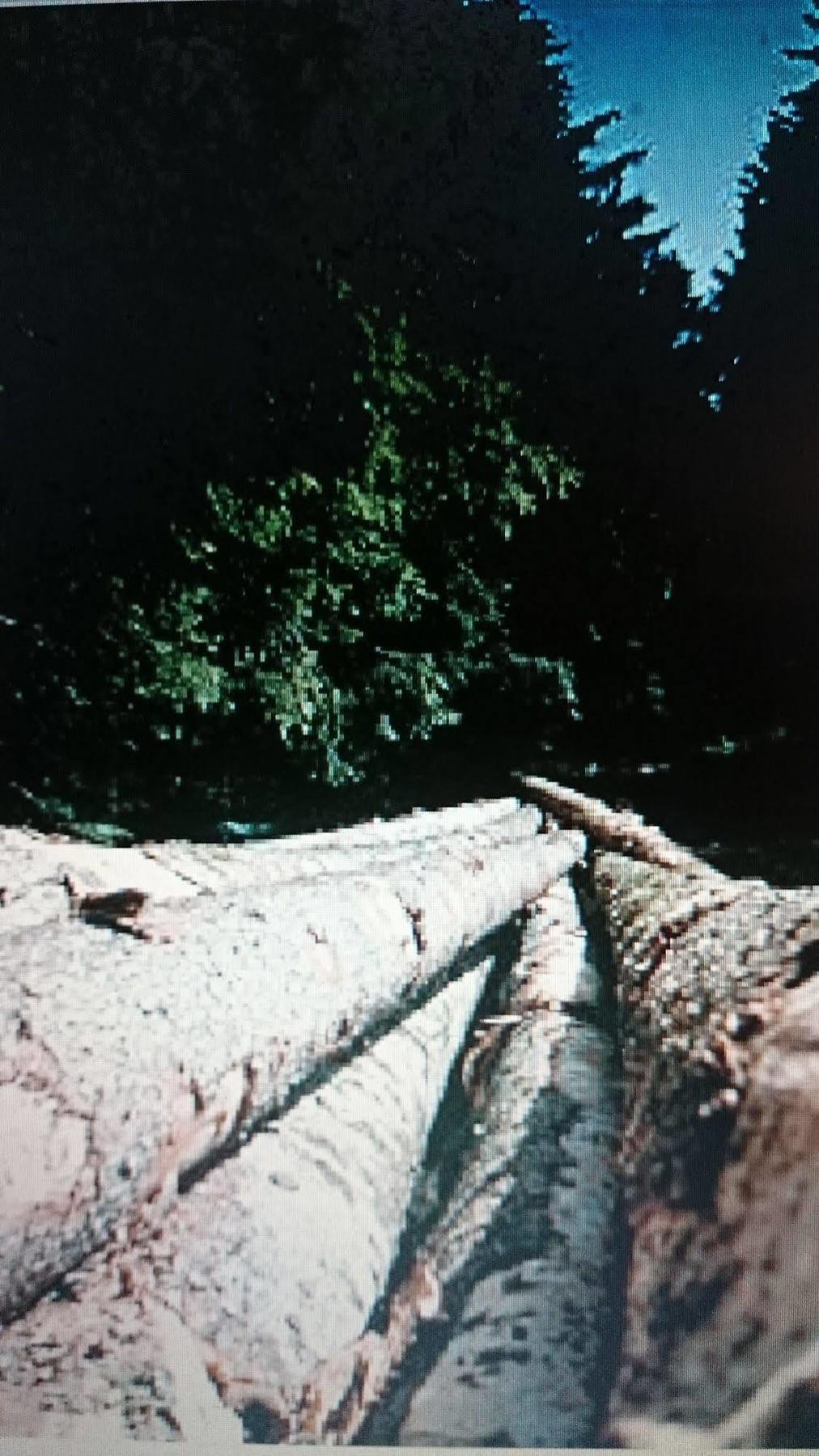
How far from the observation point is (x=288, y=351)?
6.11ft

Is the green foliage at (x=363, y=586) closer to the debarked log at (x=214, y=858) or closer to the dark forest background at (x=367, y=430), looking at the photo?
the dark forest background at (x=367, y=430)

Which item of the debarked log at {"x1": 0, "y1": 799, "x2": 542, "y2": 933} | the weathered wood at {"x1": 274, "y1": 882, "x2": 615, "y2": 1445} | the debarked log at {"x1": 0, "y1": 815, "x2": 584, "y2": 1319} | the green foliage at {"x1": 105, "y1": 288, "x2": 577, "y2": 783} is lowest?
the weathered wood at {"x1": 274, "y1": 882, "x2": 615, "y2": 1445}

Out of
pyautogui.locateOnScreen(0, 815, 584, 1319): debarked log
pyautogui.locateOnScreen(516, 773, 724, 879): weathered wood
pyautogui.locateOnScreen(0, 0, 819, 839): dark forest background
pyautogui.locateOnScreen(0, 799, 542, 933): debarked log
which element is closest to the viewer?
pyautogui.locateOnScreen(0, 815, 584, 1319): debarked log

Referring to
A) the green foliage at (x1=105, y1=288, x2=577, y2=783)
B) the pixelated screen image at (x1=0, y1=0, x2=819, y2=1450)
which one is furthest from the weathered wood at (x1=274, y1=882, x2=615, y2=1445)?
the green foliage at (x1=105, y1=288, x2=577, y2=783)

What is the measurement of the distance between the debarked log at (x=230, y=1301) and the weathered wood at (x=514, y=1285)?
0.15ft

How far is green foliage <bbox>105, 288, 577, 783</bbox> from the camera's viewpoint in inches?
69.2

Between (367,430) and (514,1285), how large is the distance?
1627 millimetres

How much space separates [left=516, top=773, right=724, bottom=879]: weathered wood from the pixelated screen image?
14 millimetres

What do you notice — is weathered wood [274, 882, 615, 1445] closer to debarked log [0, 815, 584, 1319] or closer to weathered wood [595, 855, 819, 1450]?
weathered wood [595, 855, 819, 1450]

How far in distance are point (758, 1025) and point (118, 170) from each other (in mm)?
1794

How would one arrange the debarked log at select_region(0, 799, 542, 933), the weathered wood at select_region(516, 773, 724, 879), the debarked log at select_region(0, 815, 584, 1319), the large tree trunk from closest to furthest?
1. the large tree trunk
2. the debarked log at select_region(0, 815, 584, 1319)
3. the debarked log at select_region(0, 799, 542, 933)
4. the weathered wood at select_region(516, 773, 724, 879)

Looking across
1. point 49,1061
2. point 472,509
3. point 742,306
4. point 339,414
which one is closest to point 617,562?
point 472,509

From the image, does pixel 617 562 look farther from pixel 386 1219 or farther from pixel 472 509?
pixel 386 1219

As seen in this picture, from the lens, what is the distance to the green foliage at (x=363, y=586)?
1.76m
